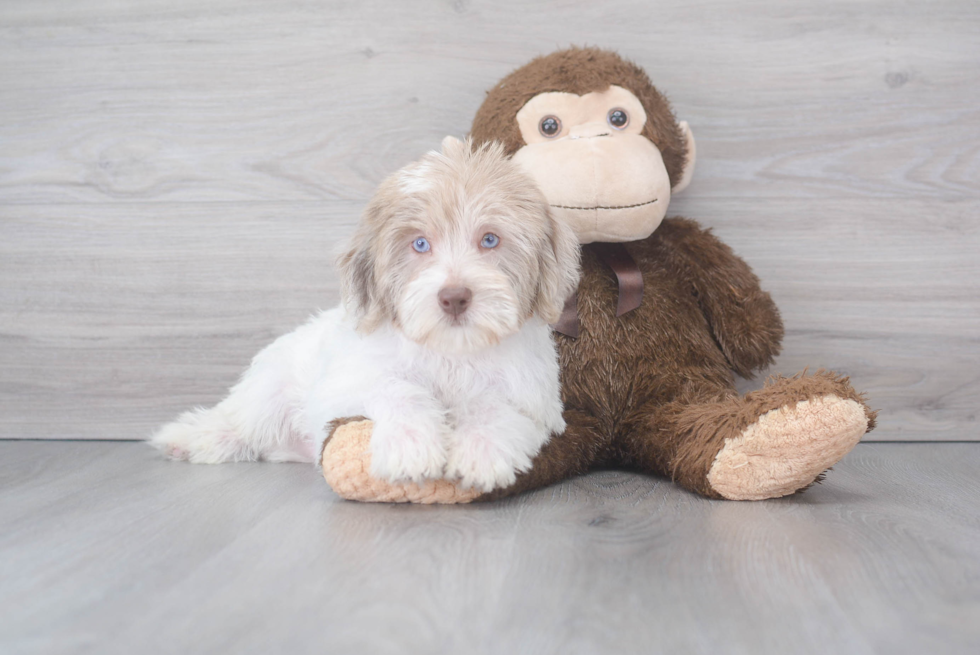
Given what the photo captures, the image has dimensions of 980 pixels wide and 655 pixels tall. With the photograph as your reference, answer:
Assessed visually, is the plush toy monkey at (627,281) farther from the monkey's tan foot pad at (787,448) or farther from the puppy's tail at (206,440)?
the puppy's tail at (206,440)

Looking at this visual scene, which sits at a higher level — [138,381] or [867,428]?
[867,428]

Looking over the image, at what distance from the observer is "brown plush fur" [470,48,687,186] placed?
74.9 inches

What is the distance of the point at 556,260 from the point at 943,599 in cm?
90

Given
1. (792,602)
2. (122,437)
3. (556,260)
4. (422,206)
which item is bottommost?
(122,437)

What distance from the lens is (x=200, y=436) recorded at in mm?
2029

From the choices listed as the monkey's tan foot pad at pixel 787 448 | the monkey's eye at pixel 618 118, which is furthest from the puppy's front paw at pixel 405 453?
the monkey's eye at pixel 618 118

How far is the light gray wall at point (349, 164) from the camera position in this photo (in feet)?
7.45

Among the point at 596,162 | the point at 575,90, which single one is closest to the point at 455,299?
the point at 596,162

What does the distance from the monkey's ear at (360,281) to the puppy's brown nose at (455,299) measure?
0.20 m

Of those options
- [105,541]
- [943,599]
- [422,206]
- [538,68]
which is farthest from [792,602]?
[538,68]

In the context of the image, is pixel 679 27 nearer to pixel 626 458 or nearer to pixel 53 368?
pixel 626 458

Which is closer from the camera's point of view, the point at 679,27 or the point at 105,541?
the point at 105,541

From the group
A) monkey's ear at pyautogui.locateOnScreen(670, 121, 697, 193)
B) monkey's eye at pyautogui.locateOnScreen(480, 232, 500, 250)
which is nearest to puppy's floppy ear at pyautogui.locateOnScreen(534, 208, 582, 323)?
monkey's eye at pyautogui.locateOnScreen(480, 232, 500, 250)

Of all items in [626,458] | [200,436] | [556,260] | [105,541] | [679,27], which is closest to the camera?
[105,541]
